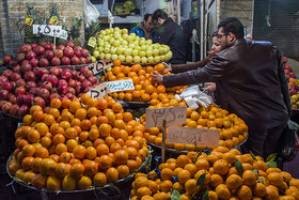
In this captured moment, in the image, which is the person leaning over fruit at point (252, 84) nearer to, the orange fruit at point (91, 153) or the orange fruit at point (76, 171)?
the orange fruit at point (91, 153)

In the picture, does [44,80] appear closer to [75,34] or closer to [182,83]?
[182,83]

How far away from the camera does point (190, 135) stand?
8.04 ft

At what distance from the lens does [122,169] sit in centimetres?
239

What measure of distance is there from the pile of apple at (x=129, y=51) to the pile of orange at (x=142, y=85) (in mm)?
292

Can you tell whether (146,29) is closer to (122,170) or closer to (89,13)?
(89,13)

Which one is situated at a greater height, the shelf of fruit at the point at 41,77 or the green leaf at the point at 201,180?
the shelf of fruit at the point at 41,77

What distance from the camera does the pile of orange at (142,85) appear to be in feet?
12.2

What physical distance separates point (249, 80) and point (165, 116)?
4.22 ft

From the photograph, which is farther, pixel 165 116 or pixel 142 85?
pixel 142 85

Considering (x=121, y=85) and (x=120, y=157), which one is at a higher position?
(x=121, y=85)

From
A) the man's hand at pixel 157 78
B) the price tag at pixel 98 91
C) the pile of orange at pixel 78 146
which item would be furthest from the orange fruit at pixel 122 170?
the man's hand at pixel 157 78

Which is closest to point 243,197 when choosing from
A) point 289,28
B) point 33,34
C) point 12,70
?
point 12,70

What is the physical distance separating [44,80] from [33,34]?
4.02 feet

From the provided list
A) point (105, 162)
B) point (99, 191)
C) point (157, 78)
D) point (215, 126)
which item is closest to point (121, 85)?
point (157, 78)
